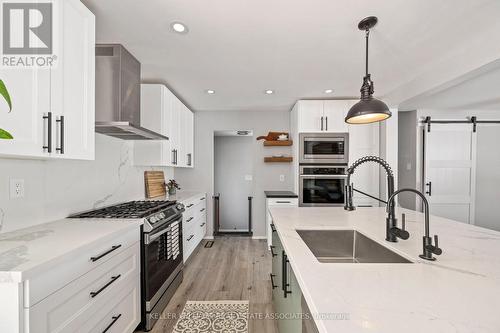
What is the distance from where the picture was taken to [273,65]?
95.5 inches

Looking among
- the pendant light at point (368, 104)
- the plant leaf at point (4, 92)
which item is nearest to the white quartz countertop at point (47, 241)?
the plant leaf at point (4, 92)

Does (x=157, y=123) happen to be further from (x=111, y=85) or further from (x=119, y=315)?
(x=119, y=315)

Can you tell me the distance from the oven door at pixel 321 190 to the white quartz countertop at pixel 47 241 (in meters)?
2.52

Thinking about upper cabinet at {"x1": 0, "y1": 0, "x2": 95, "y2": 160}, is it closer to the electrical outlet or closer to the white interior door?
the electrical outlet

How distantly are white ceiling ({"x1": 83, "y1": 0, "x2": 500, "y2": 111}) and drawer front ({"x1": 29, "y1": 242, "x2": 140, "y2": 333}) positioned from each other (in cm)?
172

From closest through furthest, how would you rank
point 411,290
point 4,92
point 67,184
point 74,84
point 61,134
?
point 411,290
point 4,92
point 61,134
point 74,84
point 67,184

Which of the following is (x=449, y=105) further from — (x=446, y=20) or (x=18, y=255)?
(x=18, y=255)

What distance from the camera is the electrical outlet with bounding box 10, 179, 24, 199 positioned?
1391 mm

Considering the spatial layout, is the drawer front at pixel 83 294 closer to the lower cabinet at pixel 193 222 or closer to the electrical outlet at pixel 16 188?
the electrical outlet at pixel 16 188

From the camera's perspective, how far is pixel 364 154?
354 centimetres

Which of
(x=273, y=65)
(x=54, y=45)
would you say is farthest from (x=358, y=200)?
(x=54, y=45)

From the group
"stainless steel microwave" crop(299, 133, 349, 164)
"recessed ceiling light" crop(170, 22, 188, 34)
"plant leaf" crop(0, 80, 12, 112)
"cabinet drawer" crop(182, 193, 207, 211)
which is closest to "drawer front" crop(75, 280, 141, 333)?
"plant leaf" crop(0, 80, 12, 112)

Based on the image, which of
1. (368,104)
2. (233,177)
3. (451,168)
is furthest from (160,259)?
(451,168)

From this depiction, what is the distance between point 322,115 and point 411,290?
124 inches
